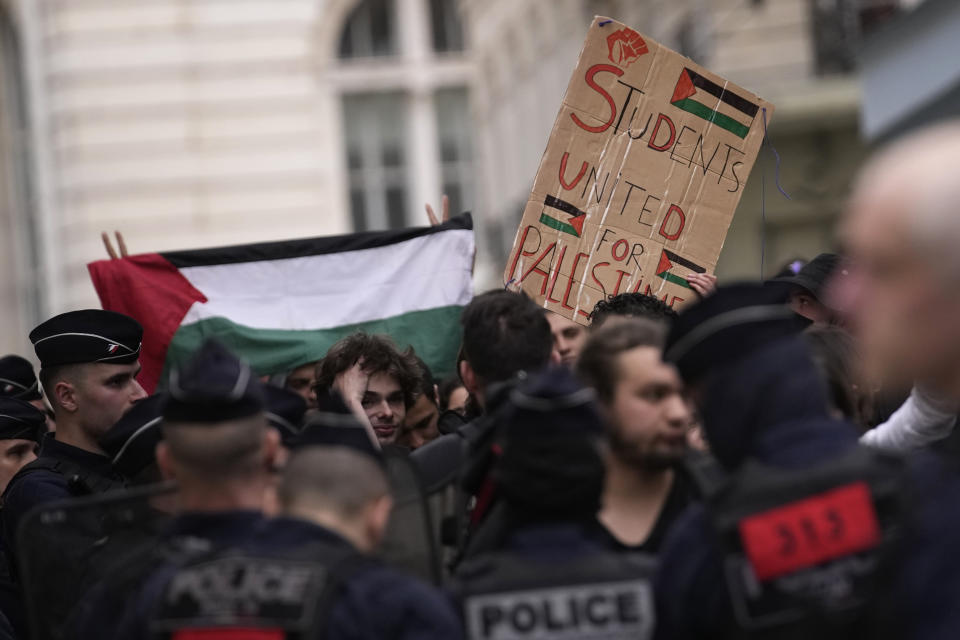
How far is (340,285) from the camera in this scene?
24.7 feet

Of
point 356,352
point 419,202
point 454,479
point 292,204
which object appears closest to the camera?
point 454,479

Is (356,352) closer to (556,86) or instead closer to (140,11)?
(556,86)

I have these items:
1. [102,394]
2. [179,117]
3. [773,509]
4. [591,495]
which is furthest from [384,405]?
[179,117]

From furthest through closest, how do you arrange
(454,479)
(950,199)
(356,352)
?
(356,352) < (454,479) < (950,199)

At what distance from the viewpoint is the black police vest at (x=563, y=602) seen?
11.0 ft

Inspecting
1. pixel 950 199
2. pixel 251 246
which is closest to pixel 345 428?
pixel 950 199

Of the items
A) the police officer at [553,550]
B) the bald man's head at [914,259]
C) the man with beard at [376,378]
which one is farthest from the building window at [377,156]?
the bald man's head at [914,259]

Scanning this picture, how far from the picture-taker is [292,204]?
29.2 meters

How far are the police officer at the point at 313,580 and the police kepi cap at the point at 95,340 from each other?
2586 millimetres

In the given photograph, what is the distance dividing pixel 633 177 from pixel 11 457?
254cm

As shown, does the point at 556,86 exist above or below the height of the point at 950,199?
above

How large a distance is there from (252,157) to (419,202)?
11.3 feet

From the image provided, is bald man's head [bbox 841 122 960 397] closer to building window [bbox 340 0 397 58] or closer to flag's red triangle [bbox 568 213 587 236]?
flag's red triangle [bbox 568 213 587 236]

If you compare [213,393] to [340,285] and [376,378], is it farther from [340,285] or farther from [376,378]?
[340,285]
